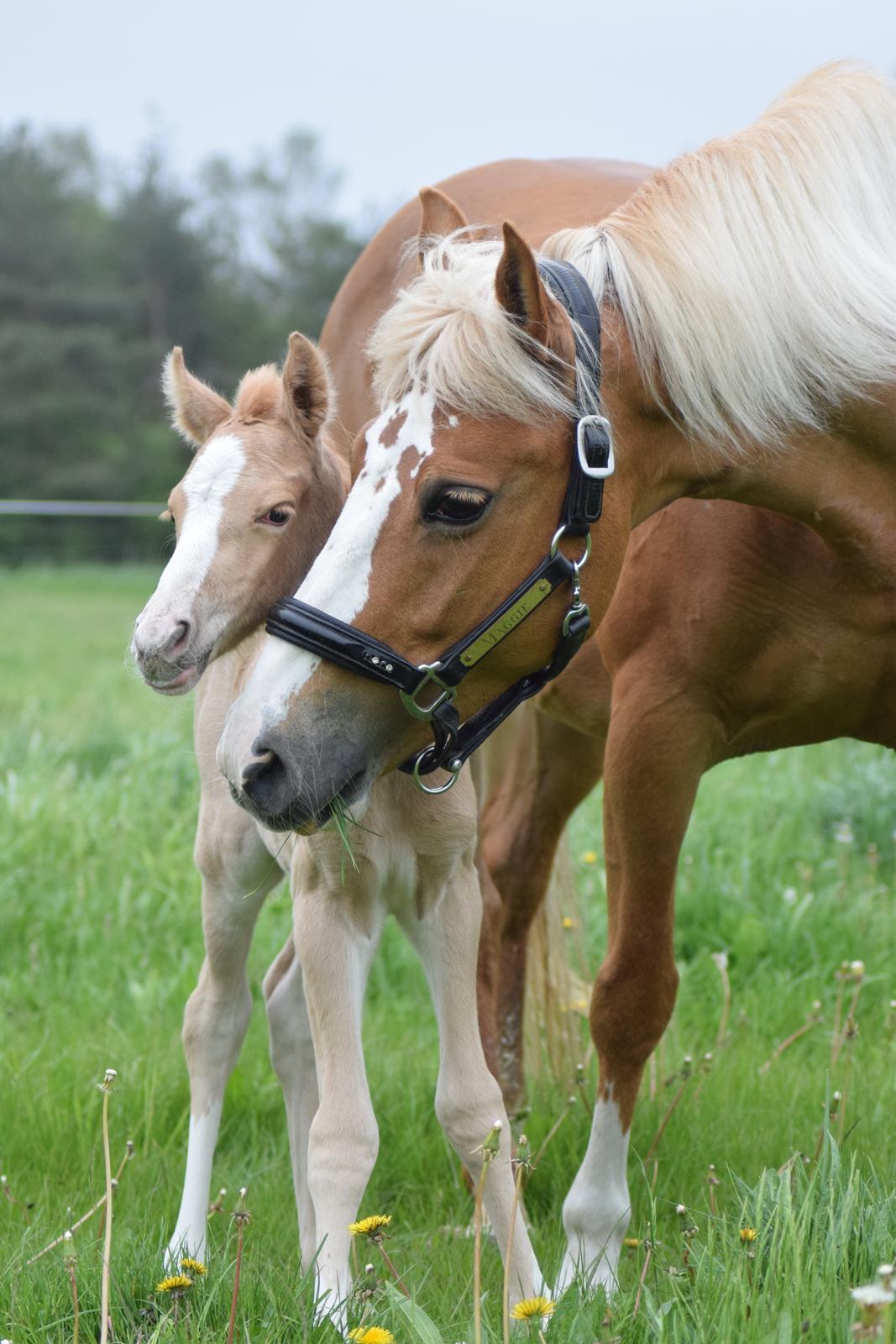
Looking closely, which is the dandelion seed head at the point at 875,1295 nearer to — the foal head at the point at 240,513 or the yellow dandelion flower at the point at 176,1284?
the yellow dandelion flower at the point at 176,1284

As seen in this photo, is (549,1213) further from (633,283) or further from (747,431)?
(633,283)

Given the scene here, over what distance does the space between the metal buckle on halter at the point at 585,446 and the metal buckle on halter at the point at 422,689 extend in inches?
14.5

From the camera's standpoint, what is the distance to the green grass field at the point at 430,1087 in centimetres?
208

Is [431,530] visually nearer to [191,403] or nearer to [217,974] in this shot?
[191,403]

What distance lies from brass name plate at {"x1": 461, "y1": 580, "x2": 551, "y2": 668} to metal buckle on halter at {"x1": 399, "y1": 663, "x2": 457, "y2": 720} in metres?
0.05

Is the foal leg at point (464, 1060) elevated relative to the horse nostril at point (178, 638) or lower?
lower

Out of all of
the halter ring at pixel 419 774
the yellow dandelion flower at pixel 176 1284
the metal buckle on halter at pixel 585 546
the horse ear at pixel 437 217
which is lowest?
the yellow dandelion flower at pixel 176 1284

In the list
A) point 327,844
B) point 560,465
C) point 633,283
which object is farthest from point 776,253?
point 327,844

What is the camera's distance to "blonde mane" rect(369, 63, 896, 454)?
2.15 metres

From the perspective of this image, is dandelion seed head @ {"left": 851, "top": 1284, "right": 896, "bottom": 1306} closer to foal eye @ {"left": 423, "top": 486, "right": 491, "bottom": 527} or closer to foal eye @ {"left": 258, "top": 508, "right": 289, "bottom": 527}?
foal eye @ {"left": 423, "top": 486, "right": 491, "bottom": 527}

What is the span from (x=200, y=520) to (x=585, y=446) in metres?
0.62

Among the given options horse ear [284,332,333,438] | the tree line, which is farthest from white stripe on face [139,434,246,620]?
the tree line

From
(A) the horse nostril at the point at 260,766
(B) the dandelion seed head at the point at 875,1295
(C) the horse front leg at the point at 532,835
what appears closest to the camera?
(B) the dandelion seed head at the point at 875,1295

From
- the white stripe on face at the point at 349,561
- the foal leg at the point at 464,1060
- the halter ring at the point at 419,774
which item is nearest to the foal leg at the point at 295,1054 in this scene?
the foal leg at the point at 464,1060
